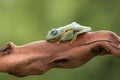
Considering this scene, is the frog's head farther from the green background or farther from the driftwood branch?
the green background

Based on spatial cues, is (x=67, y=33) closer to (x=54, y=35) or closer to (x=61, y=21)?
(x=54, y=35)

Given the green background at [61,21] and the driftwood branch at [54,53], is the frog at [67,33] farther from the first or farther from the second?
the green background at [61,21]

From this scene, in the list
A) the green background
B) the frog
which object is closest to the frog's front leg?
the frog

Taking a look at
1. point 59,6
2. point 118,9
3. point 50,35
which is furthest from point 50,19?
point 50,35

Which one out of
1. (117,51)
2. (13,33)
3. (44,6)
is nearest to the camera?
(117,51)

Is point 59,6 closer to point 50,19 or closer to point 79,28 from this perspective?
point 50,19
